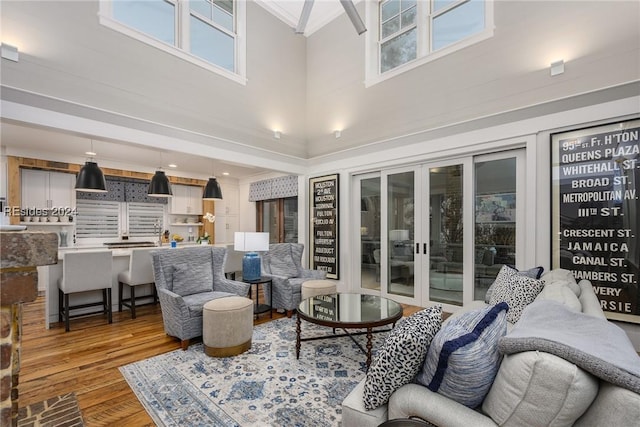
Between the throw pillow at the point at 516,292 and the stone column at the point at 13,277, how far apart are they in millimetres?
3008

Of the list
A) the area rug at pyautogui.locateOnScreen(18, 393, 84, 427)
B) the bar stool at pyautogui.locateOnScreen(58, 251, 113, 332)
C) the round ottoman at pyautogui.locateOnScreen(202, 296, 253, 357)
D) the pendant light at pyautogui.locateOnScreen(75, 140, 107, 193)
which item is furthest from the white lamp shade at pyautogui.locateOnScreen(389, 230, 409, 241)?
the pendant light at pyautogui.locateOnScreen(75, 140, 107, 193)

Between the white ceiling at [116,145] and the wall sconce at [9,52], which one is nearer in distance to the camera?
the wall sconce at [9,52]

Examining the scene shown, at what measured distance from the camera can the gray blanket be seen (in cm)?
95

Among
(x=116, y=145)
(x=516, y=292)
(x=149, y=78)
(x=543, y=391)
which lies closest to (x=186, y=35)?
(x=149, y=78)

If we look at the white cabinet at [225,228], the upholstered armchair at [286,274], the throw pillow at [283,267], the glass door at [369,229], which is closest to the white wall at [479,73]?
the glass door at [369,229]

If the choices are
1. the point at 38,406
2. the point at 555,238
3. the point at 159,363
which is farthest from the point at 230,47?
the point at 555,238

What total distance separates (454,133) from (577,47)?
4.79 ft

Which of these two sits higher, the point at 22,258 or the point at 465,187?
the point at 465,187

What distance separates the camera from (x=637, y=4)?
2885mm

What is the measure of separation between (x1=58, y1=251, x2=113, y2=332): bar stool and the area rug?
5.94 ft

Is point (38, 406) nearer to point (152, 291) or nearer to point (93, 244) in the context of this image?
point (152, 291)

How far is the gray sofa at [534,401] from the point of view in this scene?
3.13 feet

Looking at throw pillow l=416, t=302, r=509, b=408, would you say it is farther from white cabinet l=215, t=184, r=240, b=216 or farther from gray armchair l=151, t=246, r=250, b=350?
white cabinet l=215, t=184, r=240, b=216

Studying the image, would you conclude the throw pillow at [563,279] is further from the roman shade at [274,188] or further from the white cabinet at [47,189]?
the white cabinet at [47,189]
